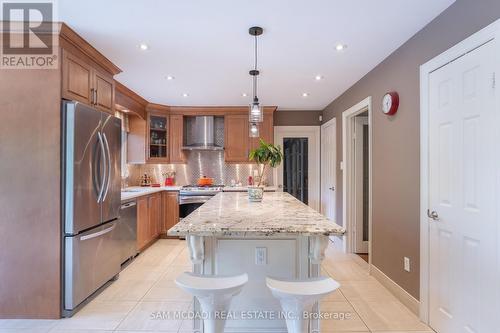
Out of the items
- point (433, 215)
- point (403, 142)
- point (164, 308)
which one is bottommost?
point (164, 308)

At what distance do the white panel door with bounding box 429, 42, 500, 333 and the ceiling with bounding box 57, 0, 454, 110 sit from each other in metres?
0.66

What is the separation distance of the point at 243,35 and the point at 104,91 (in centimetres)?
165

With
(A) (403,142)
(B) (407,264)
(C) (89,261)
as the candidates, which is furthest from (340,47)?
(C) (89,261)

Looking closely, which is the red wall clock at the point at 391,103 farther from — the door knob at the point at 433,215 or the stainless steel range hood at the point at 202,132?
the stainless steel range hood at the point at 202,132

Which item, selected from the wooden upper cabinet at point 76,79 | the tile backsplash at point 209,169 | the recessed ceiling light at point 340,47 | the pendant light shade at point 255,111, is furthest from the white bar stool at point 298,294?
the tile backsplash at point 209,169

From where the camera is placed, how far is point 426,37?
2324mm

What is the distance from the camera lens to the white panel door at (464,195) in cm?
170

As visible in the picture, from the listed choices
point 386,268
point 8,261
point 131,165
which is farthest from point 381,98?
point 131,165

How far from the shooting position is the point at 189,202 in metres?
4.93

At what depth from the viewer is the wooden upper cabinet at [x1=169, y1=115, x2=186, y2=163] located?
5.39 meters

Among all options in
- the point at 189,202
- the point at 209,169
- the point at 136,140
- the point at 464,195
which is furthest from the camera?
the point at 209,169

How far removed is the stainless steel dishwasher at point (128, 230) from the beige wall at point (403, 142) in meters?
2.95

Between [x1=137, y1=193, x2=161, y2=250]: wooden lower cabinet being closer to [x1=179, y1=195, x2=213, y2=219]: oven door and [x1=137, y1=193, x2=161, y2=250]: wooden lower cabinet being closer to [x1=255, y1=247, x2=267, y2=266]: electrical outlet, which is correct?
[x1=179, y1=195, x2=213, y2=219]: oven door

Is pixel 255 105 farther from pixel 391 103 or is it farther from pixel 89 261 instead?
pixel 89 261
